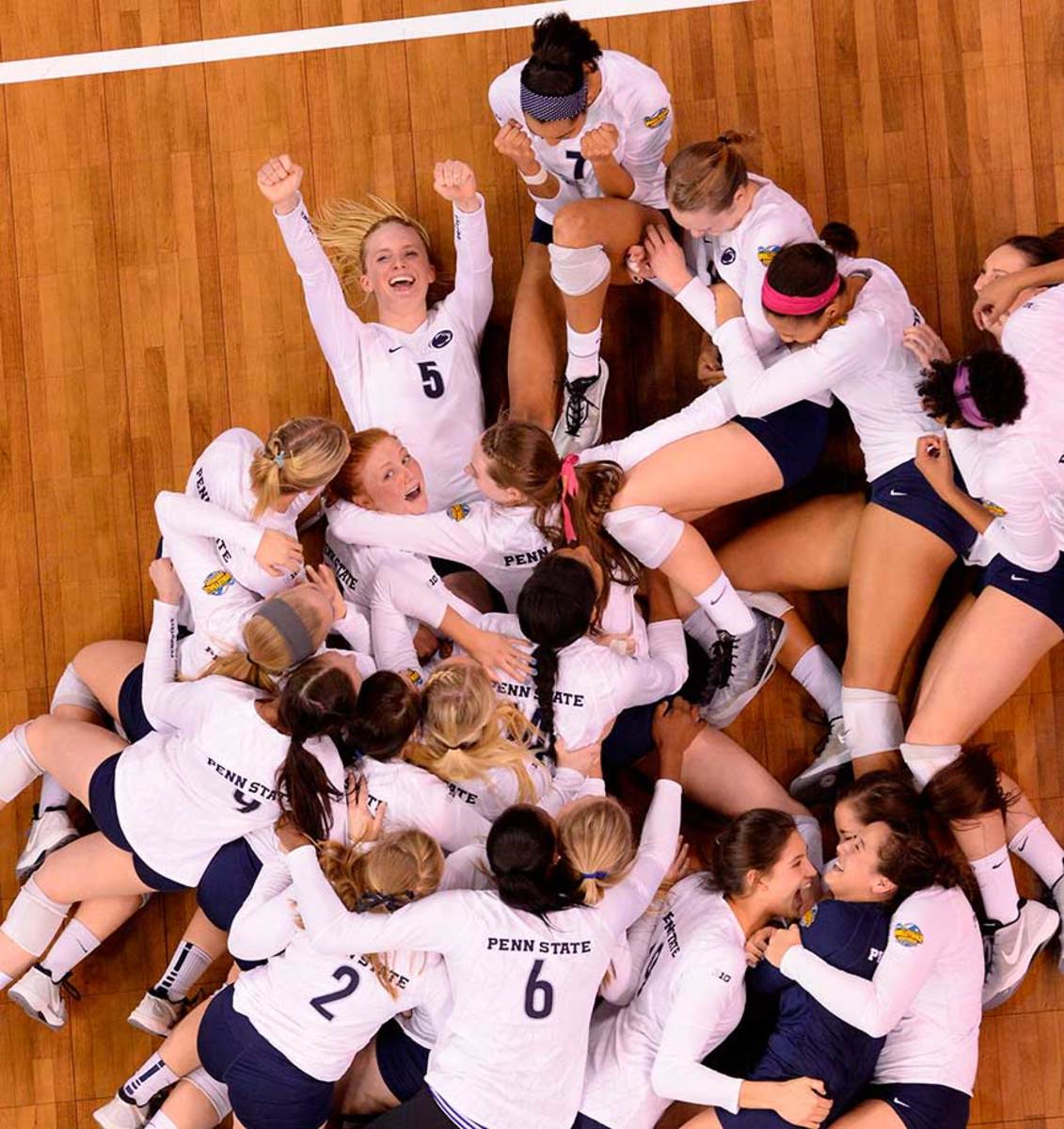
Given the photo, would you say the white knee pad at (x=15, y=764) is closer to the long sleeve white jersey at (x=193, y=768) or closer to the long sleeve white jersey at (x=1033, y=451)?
the long sleeve white jersey at (x=193, y=768)

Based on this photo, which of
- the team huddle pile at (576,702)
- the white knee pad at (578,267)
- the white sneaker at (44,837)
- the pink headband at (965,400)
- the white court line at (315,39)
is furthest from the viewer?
the white court line at (315,39)

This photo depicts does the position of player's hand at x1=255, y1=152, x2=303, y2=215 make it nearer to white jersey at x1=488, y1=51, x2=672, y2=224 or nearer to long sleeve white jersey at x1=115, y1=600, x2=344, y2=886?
white jersey at x1=488, y1=51, x2=672, y2=224

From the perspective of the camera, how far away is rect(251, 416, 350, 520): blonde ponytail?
4.06 metres

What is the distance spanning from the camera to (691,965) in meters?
4.00

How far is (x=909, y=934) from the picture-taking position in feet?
13.1

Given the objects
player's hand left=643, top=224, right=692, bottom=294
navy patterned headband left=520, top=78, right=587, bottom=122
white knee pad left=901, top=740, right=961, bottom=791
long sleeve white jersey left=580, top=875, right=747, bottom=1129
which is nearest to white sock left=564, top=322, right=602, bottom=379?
player's hand left=643, top=224, right=692, bottom=294

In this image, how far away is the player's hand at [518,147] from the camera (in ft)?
14.4

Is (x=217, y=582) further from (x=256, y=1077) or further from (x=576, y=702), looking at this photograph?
(x=256, y=1077)

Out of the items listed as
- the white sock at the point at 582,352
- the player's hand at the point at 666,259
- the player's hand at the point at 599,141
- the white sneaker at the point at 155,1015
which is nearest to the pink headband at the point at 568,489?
the white sock at the point at 582,352

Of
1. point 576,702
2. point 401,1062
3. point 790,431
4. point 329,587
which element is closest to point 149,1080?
point 401,1062

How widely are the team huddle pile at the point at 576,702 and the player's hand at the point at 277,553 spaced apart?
0.02m

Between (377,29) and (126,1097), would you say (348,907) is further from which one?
(377,29)

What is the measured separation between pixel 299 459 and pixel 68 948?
210cm

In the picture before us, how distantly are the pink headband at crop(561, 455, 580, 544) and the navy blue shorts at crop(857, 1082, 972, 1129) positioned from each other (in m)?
2.16
